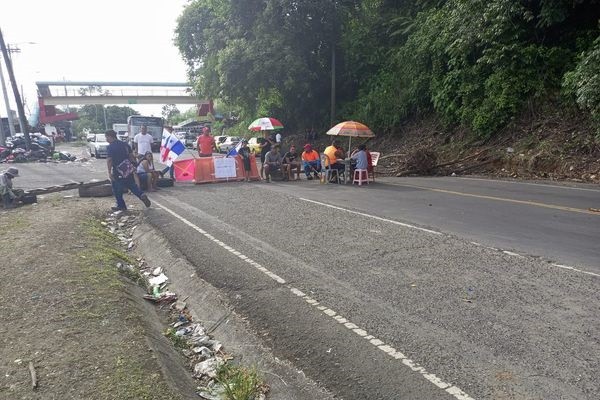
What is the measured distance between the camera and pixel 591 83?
14.1 metres

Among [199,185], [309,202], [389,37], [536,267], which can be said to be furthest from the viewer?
[389,37]

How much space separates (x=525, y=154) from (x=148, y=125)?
1027 inches

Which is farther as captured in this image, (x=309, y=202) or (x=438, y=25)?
(x=438, y=25)

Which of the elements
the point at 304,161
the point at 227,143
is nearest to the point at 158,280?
the point at 304,161

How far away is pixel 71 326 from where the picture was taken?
444 centimetres

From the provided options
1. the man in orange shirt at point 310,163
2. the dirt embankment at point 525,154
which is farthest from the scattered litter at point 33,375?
the dirt embankment at point 525,154

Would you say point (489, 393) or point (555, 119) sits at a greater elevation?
point (555, 119)

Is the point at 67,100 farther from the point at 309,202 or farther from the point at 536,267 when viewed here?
the point at 536,267

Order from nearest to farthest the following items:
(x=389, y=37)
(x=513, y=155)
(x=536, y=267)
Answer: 1. (x=536, y=267)
2. (x=513, y=155)
3. (x=389, y=37)

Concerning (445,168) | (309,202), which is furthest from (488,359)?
(445,168)

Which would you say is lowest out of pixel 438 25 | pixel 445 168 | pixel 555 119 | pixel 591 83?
pixel 445 168

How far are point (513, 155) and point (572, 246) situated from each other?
11038mm

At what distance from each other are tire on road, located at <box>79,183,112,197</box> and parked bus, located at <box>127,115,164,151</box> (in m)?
21.0

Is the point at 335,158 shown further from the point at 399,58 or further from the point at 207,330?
the point at 399,58
